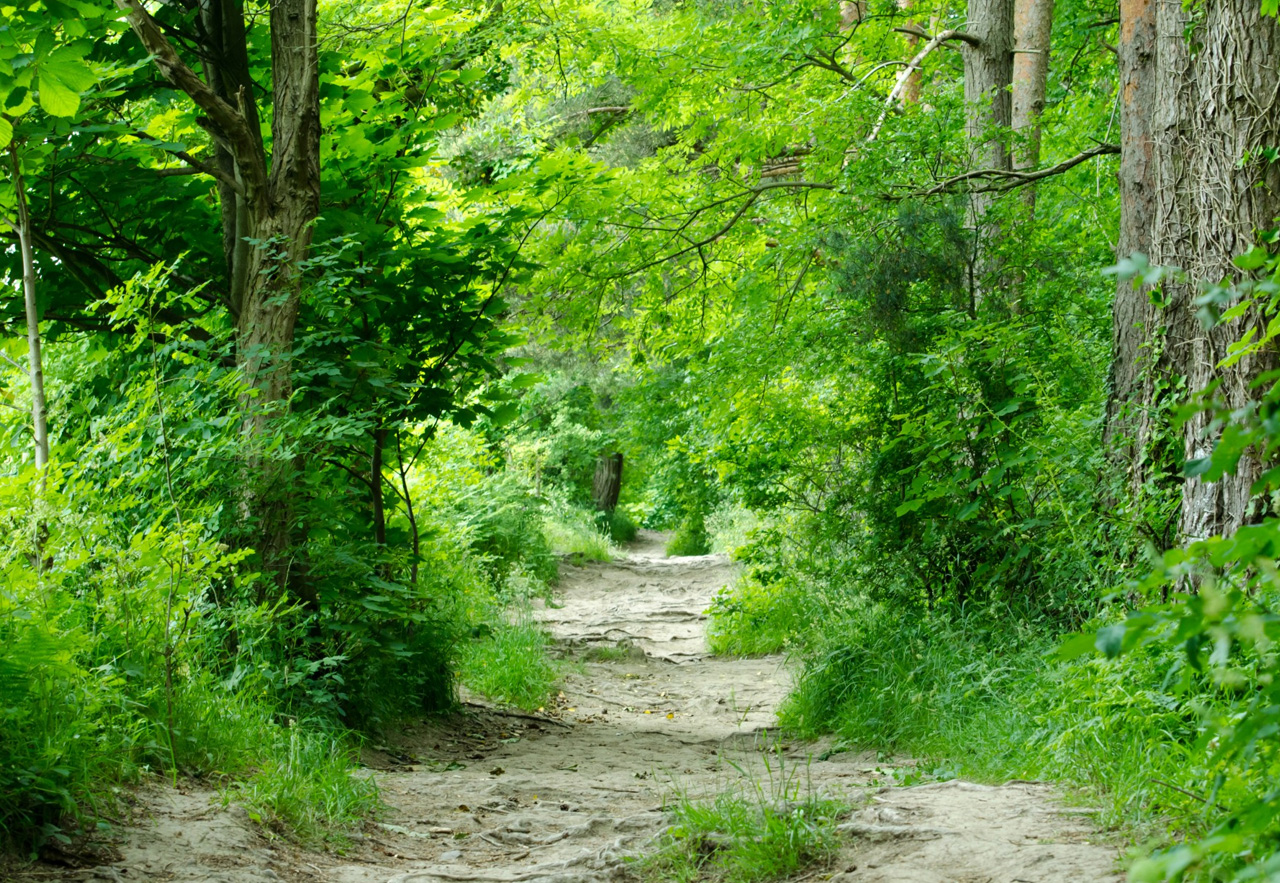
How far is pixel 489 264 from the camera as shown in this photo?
254 inches

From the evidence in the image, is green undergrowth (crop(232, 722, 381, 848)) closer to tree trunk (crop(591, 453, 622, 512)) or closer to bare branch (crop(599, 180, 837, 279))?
bare branch (crop(599, 180, 837, 279))

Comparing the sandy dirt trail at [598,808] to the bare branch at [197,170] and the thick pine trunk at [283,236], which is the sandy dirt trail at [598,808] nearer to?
the thick pine trunk at [283,236]

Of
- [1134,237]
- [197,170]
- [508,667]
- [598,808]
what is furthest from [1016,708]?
[197,170]

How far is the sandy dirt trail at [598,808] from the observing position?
125 inches

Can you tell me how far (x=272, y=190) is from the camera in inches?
223

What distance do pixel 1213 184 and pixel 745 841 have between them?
3690 millimetres

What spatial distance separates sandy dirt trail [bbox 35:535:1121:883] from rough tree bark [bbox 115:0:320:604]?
1522 mm

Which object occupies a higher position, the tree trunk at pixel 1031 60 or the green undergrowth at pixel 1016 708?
the tree trunk at pixel 1031 60

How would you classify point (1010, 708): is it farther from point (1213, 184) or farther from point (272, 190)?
point (272, 190)

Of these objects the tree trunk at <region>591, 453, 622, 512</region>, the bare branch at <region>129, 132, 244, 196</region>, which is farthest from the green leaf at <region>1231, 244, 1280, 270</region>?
the tree trunk at <region>591, 453, 622, 512</region>

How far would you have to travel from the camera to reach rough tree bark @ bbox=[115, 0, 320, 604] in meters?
5.35

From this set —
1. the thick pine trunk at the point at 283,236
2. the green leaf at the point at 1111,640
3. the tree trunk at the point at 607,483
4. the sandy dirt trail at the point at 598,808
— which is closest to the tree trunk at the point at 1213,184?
the sandy dirt trail at the point at 598,808

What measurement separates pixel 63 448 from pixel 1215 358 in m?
5.14

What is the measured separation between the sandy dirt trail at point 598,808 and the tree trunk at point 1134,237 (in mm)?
2131
